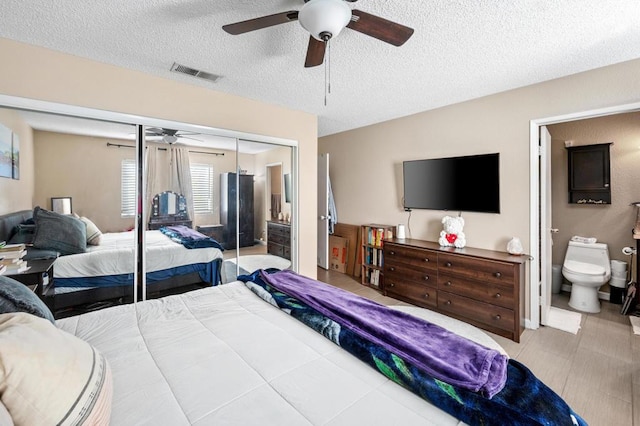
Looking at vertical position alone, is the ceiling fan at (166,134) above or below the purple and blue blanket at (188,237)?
above

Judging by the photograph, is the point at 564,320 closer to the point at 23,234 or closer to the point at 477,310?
the point at 477,310

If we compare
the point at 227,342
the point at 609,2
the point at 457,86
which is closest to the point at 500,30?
the point at 609,2

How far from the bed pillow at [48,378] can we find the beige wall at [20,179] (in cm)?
185

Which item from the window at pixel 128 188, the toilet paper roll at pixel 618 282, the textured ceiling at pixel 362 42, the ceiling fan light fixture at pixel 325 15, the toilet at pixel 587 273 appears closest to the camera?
the ceiling fan light fixture at pixel 325 15

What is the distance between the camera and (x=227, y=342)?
1356 millimetres

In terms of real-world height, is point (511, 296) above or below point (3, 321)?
below

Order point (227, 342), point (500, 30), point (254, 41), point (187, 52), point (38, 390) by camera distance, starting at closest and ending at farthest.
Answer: point (38, 390)
point (227, 342)
point (500, 30)
point (254, 41)
point (187, 52)

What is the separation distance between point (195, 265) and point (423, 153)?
10.1 ft

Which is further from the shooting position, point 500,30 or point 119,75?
point 119,75

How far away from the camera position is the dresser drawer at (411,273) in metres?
3.24

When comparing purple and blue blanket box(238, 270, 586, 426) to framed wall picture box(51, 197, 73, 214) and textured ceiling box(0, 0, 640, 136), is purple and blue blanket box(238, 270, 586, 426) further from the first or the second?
framed wall picture box(51, 197, 73, 214)

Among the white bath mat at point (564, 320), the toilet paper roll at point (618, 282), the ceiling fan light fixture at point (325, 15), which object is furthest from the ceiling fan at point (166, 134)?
the toilet paper roll at point (618, 282)

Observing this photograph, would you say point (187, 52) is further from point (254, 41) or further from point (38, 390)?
point (38, 390)

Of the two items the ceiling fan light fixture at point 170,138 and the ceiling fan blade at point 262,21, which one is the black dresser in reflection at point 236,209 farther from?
the ceiling fan blade at point 262,21
